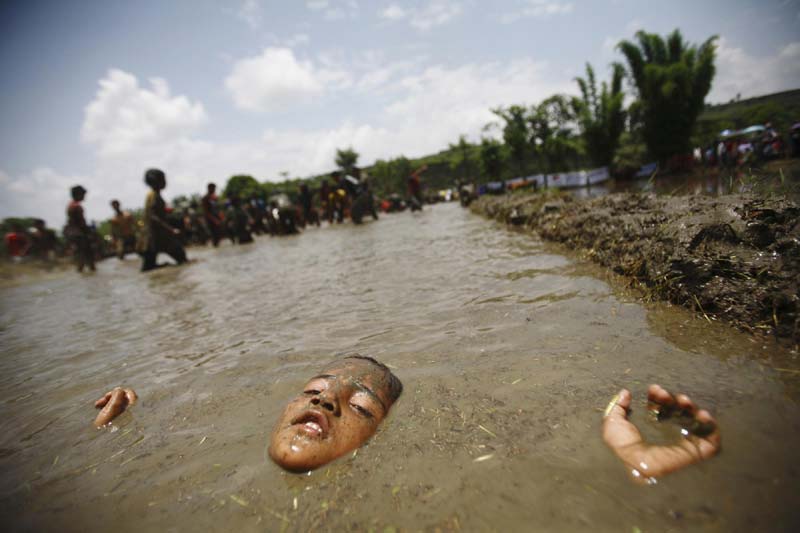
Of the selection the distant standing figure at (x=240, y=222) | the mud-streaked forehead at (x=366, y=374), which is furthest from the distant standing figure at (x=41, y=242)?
the mud-streaked forehead at (x=366, y=374)

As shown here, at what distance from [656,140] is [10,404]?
26848 millimetres

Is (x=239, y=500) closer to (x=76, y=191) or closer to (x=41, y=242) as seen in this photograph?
(x=76, y=191)

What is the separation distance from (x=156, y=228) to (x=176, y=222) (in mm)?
4958

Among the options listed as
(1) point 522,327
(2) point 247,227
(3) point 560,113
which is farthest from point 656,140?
(1) point 522,327

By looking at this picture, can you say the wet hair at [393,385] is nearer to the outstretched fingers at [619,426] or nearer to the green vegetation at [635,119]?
the outstretched fingers at [619,426]

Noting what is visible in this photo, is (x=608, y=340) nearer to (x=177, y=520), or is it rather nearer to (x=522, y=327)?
(x=522, y=327)

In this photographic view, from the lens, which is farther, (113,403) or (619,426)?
(113,403)

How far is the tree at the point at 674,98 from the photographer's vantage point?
1956 centimetres

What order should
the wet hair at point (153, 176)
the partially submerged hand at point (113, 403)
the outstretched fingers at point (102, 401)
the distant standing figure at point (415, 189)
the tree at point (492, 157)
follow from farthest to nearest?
the tree at point (492, 157), the distant standing figure at point (415, 189), the wet hair at point (153, 176), the outstretched fingers at point (102, 401), the partially submerged hand at point (113, 403)

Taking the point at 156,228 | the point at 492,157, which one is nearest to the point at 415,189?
the point at 156,228

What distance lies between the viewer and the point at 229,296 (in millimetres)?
4500

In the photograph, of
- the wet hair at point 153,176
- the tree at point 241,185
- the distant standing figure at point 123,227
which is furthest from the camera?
the tree at point 241,185

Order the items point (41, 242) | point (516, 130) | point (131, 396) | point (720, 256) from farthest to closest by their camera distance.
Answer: point (516, 130)
point (41, 242)
point (720, 256)
point (131, 396)

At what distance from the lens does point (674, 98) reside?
1966 centimetres
